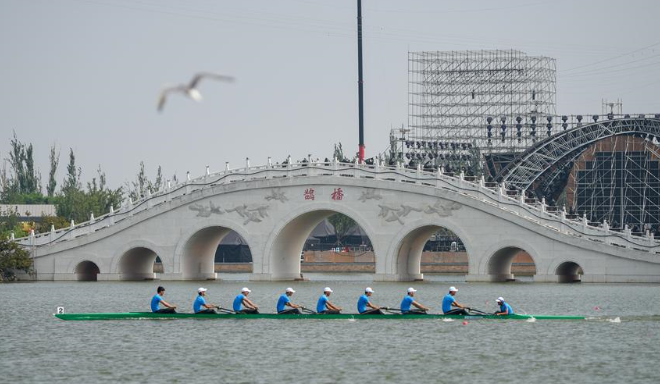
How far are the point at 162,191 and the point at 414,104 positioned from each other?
37466mm

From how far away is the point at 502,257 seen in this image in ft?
243

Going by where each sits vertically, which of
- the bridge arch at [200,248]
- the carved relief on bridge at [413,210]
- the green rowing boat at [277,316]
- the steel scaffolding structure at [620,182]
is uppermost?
the steel scaffolding structure at [620,182]

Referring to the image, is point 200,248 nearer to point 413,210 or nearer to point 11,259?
point 11,259

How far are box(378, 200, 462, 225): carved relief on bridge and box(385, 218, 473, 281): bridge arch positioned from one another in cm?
47

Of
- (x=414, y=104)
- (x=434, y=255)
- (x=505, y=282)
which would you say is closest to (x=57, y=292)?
(x=505, y=282)

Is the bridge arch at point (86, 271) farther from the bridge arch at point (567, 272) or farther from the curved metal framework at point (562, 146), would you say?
the curved metal framework at point (562, 146)

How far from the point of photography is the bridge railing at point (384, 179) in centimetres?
6838

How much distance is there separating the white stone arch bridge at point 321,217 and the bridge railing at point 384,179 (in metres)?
0.06

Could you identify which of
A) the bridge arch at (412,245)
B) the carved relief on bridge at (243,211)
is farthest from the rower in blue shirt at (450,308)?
the carved relief on bridge at (243,211)

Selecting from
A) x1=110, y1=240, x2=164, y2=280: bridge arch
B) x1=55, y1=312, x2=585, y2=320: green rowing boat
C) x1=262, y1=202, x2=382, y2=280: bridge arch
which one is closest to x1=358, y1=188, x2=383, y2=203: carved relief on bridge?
x1=262, y1=202, x2=382, y2=280: bridge arch

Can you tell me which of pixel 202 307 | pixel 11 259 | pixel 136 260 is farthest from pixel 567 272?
pixel 11 259

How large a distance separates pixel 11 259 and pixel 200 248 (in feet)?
38.8

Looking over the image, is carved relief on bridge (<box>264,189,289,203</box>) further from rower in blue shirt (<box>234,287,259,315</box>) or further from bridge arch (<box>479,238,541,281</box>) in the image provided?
rower in blue shirt (<box>234,287,259,315</box>)

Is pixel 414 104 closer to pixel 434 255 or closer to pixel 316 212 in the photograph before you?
pixel 434 255
